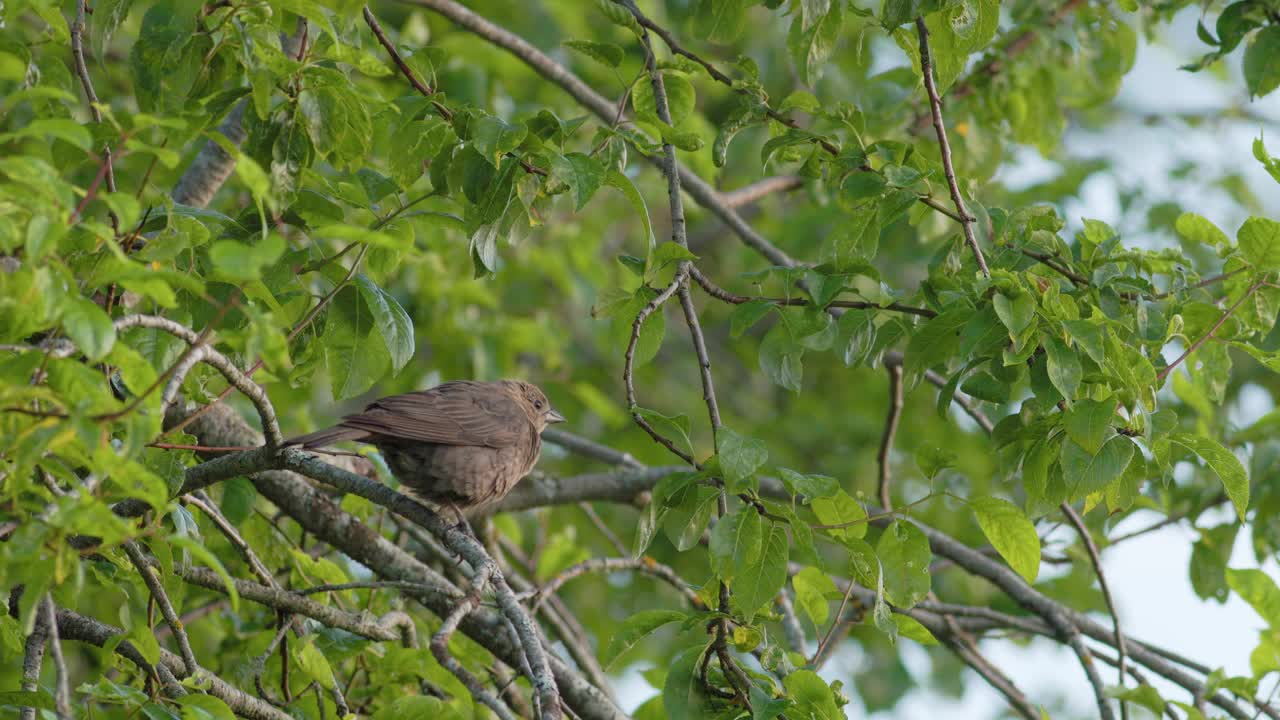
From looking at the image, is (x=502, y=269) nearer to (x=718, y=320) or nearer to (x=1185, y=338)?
(x=718, y=320)

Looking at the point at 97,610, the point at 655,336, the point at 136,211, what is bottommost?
the point at 136,211

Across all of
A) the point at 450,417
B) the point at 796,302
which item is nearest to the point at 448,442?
the point at 450,417

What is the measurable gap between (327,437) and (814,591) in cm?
183

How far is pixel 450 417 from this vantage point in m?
5.37

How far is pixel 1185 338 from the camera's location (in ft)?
12.7

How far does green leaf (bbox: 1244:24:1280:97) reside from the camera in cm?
424

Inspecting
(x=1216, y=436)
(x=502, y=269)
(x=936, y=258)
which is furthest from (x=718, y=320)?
(x=936, y=258)

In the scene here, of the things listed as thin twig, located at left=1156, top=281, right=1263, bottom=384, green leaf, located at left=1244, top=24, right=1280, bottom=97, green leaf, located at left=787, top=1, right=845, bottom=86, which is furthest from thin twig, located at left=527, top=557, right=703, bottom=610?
green leaf, located at left=1244, top=24, right=1280, bottom=97

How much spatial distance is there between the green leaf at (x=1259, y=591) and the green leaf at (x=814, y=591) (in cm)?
148

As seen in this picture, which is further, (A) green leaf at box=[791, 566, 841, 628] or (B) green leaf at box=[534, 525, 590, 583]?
(B) green leaf at box=[534, 525, 590, 583]

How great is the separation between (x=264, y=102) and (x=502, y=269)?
5.43 meters

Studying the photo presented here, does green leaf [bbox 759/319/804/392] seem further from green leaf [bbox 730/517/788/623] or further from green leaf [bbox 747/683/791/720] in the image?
green leaf [bbox 747/683/791/720]

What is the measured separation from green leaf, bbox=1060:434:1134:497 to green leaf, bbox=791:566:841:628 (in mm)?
788

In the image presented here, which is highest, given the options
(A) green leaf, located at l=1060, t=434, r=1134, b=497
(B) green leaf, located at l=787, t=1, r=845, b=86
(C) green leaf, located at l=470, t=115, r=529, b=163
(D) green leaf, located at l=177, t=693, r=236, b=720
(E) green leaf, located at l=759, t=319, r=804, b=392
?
(B) green leaf, located at l=787, t=1, r=845, b=86
